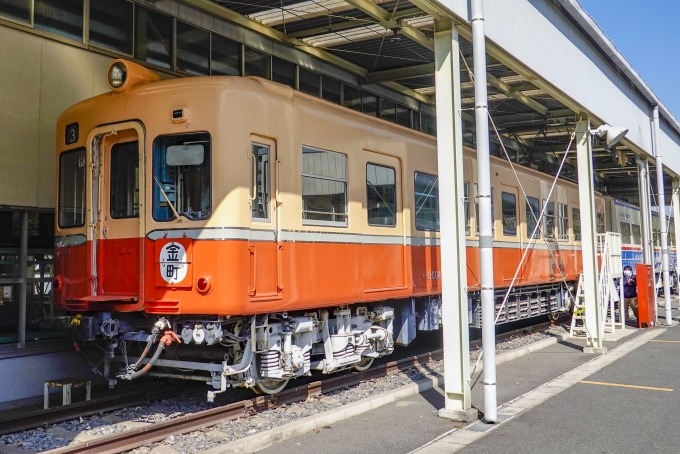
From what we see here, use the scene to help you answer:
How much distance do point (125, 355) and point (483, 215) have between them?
166 inches

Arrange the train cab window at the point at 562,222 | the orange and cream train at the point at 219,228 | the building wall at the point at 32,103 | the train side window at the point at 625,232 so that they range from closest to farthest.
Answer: the orange and cream train at the point at 219,228, the building wall at the point at 32,103, the train cab window at the point at 562,222, the train side window at the point at 625,232

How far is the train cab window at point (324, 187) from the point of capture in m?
7.74

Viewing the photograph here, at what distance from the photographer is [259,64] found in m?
11.9

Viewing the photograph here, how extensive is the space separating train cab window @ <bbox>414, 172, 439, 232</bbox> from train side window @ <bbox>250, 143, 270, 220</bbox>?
3.29 metres

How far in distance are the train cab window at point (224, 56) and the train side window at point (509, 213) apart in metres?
5.66

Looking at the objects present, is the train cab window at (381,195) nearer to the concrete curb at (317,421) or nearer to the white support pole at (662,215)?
the concrete curb at (317,421)

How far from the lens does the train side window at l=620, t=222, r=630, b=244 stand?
75.6ft

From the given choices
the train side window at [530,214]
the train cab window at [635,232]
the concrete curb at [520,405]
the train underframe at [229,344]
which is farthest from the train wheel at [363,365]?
the train cab window at [635,232]

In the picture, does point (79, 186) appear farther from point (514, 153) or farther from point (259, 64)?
point (514, 153)

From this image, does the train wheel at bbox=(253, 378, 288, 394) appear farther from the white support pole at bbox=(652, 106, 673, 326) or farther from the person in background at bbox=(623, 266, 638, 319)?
the white support pole at bbox=(652, 106, 673, 326)

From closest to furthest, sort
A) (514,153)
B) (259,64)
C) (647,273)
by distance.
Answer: (259,64) < (647,273) < (514,153)

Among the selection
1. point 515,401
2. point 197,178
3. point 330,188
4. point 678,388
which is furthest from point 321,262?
point 678,388

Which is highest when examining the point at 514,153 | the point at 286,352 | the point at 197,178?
the point at 514,153

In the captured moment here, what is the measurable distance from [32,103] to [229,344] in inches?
169
